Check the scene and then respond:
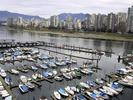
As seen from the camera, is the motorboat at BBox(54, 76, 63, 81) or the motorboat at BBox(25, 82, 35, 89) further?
the motorboat at BBox(54, 76, 63, 81)

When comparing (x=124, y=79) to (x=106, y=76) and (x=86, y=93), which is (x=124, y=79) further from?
(x=86, y=93)

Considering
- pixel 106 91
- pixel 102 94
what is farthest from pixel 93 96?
pixel 106 91

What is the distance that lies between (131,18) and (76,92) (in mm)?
174664

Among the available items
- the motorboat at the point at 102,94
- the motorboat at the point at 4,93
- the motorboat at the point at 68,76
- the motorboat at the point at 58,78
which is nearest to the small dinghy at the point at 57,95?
the motorboat at the point at 102,94

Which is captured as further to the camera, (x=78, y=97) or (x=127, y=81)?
(x=127, y=81)

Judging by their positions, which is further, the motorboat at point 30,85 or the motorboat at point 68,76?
the motorboat at point 68,76

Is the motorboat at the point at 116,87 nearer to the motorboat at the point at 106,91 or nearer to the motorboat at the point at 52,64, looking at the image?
the motorboat at the point at 106,91

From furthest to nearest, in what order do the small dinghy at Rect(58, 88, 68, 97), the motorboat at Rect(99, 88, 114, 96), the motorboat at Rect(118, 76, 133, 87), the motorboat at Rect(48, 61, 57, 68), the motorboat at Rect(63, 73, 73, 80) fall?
the motorboat at Rect(48, 61, 57, 68)
the motorboat at Rect(63, 73, 73, 80)
the motorboat at Rect(118, 76, 133, 87)
the motorboat at Rect(99, 88, 114, 96)
the small dinghy at Rect(58, 88, 68, 97)

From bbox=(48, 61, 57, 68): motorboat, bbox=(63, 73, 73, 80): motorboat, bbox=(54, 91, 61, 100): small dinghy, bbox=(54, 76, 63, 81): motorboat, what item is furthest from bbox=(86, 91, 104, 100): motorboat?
bbox=(48, 61, 57, 68): motorboat

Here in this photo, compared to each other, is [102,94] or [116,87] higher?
[116,87]

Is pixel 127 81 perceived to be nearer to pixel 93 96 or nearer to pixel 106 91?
pixel 106 91

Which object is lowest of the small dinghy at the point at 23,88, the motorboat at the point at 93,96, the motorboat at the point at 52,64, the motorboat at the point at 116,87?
the motorboat at the point at 93,96

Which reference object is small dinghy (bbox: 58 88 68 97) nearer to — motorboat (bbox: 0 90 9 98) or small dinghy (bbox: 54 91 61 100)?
small dinghy (bbox: 54 91 61 100)

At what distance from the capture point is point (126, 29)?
19975 cm
